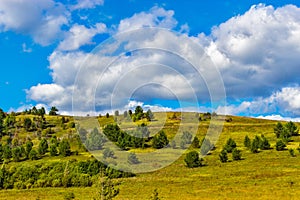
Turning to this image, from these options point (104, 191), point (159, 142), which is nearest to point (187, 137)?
point (159, 142)

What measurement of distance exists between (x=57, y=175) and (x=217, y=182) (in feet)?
113

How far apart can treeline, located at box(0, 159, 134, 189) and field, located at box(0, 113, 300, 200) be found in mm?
4256

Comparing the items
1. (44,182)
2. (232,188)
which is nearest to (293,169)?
(232,188)

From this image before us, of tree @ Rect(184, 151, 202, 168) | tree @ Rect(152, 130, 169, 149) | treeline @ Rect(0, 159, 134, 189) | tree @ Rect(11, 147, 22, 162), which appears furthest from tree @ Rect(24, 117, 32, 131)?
tree @ Rect(184, 151, 202, 168)

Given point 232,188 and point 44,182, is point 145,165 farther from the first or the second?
point 232,188

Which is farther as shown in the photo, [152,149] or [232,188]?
[152,149]

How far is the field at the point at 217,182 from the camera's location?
5471 cm

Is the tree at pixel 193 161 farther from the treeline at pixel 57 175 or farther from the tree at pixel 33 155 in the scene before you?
the tree at pixel 33 155

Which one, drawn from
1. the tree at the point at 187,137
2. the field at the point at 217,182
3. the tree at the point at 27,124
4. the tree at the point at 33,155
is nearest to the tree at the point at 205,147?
the field at the point at 217,182

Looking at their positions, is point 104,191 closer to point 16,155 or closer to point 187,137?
point 187,137

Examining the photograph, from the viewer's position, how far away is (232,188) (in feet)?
192

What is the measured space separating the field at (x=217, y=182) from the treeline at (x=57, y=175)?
168 inches

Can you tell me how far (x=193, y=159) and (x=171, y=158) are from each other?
1406 cm

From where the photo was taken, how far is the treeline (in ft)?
259
